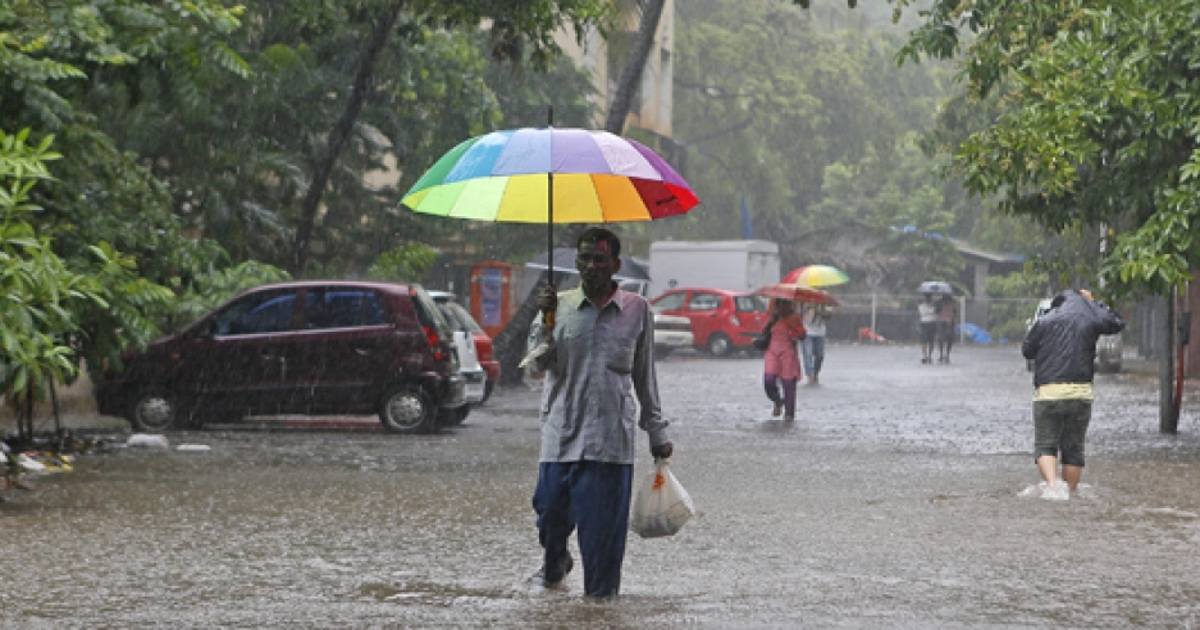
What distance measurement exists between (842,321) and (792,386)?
1374 inches

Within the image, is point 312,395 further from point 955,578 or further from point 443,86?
point 955,578

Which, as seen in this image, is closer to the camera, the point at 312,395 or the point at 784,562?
the point at 784,562

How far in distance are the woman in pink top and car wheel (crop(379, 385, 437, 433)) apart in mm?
4694

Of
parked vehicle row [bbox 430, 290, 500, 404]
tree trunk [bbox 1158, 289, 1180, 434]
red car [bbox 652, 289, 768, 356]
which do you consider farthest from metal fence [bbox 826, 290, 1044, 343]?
tree trunk [bbox 1158, 289, 1180, 434]

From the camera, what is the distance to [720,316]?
3931 cm

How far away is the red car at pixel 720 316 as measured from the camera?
1540 inches

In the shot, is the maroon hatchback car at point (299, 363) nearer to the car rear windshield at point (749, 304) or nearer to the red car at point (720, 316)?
the red car at point (720, 316)

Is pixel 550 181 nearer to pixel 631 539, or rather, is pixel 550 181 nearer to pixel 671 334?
pixel 631 539

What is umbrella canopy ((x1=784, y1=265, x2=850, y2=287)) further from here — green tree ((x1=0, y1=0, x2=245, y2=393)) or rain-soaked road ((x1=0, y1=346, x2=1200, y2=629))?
green tree ((x1=0, y1=0, x2=245, y2=393))

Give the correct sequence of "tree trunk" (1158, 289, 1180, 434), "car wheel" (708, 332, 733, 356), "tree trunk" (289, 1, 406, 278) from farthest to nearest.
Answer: "car wheel" (708, 332, 733, 356), "tree trunk" (289, 1, 406, 278), "tree trunk" (1158, 289, 1180, 434)

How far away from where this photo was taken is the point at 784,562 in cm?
891

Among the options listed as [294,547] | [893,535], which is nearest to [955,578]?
[893,535]

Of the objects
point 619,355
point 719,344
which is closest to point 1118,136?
point 619,355

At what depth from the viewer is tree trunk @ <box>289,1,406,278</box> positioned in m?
20.6
